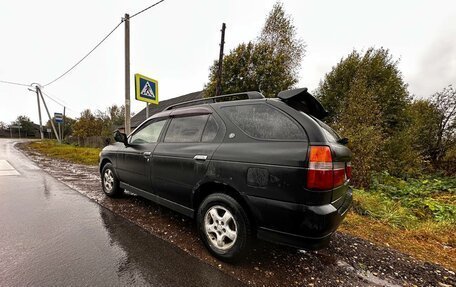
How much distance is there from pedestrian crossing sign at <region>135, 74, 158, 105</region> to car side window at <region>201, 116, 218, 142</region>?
4833mm

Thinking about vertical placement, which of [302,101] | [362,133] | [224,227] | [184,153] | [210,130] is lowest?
[224,227]

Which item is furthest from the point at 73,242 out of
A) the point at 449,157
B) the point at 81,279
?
the point at 449,157

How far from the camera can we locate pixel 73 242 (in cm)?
260

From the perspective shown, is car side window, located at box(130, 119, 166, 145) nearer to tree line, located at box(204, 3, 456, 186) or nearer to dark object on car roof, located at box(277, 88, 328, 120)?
dark object on car roof, located at box(277, 88, 328, 120)

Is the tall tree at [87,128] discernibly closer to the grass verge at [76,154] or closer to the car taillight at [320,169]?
the grass verge at [76,154]

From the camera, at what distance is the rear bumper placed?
1.82 m

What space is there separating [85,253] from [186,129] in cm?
186

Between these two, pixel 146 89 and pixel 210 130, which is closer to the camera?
pixel 210 130

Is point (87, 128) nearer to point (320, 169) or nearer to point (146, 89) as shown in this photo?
point (146, 89)

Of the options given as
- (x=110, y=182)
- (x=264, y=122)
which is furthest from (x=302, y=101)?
(x=110, y=182)

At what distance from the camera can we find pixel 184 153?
8.91 feet

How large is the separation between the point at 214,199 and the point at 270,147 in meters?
0.87

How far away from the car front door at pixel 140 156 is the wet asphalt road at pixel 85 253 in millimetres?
638

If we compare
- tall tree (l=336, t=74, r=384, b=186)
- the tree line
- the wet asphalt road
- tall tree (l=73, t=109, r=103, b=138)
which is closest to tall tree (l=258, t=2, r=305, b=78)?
the tree line
